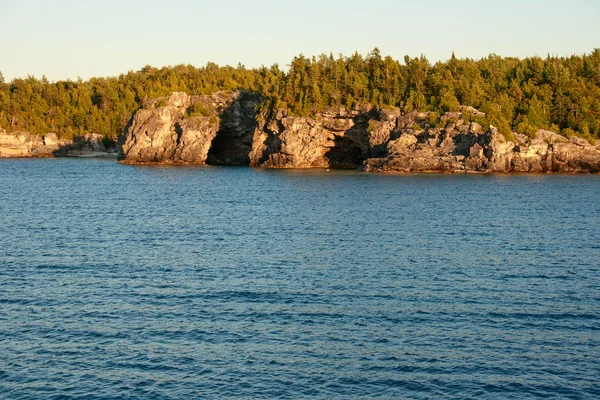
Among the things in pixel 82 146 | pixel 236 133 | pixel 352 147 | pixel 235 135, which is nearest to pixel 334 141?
pixel 352 147

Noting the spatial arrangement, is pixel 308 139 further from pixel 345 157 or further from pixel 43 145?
pixel 43 145

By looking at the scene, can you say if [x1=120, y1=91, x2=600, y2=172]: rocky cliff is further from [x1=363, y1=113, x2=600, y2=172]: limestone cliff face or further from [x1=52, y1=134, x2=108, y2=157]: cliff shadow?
[x1=52, y1=134, x2=108, y2=157]: cliff shadow

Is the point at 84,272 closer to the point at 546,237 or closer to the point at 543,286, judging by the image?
the point at 543,286

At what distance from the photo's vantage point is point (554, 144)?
400ft

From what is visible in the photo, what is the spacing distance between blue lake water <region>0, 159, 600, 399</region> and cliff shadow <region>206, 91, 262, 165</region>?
78575 millimetres

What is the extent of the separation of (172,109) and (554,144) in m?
79.9

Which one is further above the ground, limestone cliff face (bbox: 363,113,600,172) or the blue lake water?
limestone cliff face (bbox: 363,113,600,172)

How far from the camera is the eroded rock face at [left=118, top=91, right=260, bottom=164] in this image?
147 meters

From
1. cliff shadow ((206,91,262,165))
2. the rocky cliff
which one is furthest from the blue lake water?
cliff shadow ((206,91,262,165))

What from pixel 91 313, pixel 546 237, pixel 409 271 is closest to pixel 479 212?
pixel 546 237

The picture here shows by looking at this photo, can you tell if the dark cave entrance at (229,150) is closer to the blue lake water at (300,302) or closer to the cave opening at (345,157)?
the cave opening at (345,157)

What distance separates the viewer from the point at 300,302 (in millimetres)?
36656

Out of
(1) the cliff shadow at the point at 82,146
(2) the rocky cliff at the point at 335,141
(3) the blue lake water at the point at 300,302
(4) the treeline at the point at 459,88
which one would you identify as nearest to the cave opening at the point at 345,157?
(2) the rocky cliff at the point at 335,141

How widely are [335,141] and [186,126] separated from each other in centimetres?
3242
